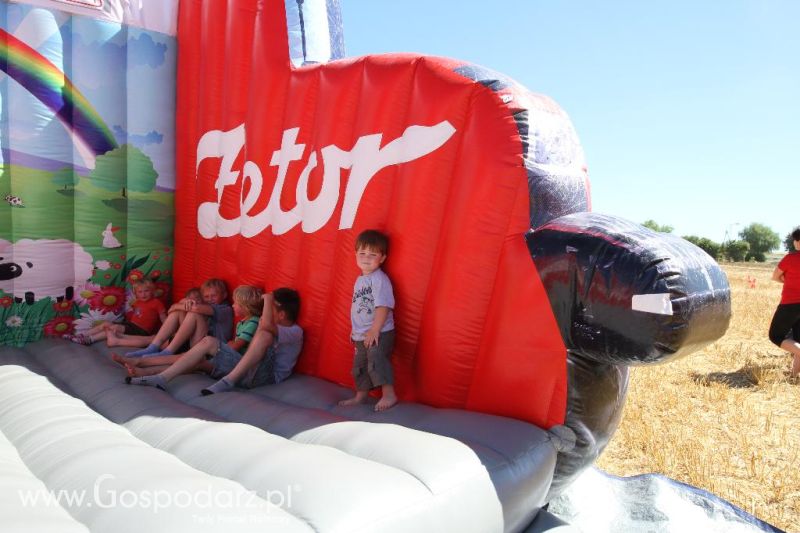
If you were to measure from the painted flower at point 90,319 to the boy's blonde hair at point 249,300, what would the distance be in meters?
1.26

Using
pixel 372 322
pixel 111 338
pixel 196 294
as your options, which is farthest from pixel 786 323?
pixel 111 338

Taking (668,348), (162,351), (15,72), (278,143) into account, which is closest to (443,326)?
(668,348)

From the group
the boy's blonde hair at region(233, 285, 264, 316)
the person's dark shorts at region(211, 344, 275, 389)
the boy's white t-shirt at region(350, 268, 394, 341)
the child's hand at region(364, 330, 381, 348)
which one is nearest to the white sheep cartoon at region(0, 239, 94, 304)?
the boy's blonde hair at region(233, 285, 264, 316)

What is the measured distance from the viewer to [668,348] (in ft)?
5.27

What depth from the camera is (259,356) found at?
8.59ft

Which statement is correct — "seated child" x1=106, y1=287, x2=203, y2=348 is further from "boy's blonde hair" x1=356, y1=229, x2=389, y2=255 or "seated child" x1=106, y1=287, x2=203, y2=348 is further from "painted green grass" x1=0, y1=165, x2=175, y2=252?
"boy's blonde hair" x1=356, y1=229, x2=389, y2=255

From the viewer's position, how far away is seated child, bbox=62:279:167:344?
3.56m

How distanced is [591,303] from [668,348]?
0.79 ft

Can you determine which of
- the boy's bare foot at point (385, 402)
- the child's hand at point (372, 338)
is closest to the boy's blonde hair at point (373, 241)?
the child's hand at point (372, 338)

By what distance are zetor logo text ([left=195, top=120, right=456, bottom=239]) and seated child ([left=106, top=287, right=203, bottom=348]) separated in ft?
1.28

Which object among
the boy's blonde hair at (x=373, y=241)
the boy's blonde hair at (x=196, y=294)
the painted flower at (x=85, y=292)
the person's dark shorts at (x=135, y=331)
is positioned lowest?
the person's dark shorts at (x=135, y=331)

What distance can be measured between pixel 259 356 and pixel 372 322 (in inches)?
25.2

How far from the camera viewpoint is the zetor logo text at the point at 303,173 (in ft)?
7.71

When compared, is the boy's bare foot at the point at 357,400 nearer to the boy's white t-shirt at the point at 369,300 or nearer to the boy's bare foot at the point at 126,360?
the boy's white t-shirt at the point at 369,300
